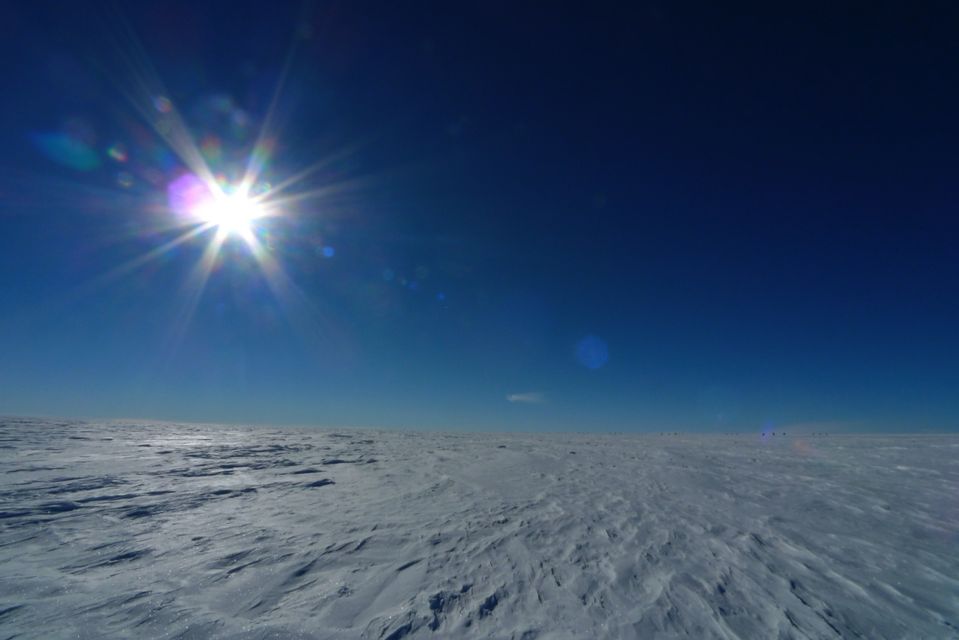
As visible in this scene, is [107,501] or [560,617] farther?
[107,501]

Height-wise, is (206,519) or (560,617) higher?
(206,519)

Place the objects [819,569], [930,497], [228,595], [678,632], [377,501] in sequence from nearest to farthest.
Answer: [678,632]
[228,595]
[819,569]
[377,501]
[930,497]

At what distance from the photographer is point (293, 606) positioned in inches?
173

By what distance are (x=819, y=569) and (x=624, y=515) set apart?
337cm

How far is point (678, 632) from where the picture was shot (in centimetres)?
421

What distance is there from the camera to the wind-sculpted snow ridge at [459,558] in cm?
424

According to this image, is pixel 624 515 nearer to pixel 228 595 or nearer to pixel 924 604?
pixel 924 604

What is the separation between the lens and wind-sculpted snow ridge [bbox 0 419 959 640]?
13.9ft

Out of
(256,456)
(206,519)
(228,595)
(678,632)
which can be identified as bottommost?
(678,632)

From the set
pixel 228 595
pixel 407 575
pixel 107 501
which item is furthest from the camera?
pixel 107 501

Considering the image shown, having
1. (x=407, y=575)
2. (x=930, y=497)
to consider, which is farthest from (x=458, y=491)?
(x=930, y=497)

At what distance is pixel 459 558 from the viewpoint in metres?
5.93

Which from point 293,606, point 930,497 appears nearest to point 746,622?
point 293,606

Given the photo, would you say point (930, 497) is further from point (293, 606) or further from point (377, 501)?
point (293, 606)
